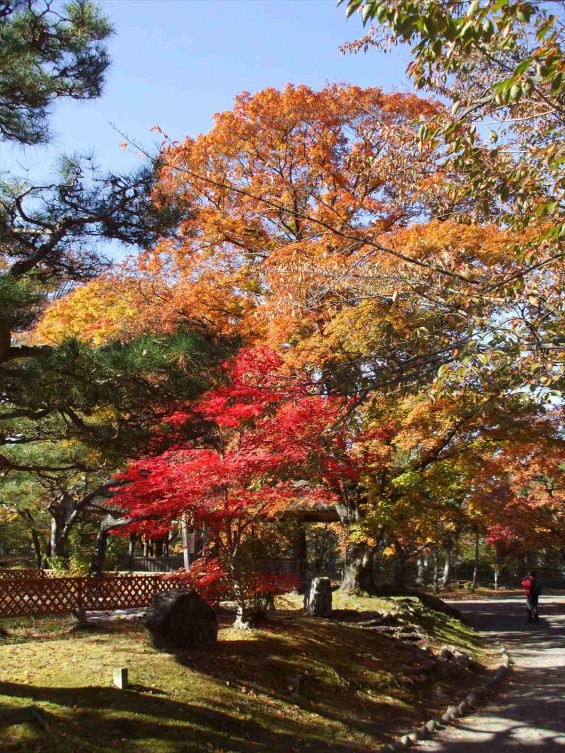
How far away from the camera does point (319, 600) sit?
498 inches

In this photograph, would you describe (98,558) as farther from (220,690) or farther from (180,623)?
(220,690)

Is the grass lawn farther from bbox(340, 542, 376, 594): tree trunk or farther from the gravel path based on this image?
bbox(340, 542, 376, 594): tree trunk

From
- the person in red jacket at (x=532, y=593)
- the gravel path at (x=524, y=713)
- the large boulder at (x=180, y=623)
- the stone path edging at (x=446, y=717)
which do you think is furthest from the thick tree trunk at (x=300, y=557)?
the large boulder at (x=180, y=623)

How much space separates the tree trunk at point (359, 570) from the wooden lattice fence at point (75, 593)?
17.3ft

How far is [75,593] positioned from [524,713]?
8950 millimetres

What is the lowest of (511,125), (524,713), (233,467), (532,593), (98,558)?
(524,713)

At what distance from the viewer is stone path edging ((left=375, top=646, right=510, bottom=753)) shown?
22.8 ft

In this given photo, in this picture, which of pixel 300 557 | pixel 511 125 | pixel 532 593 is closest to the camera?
pixel 511 125

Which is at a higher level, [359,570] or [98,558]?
[98,558]

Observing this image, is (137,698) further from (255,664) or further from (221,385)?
(221,385)

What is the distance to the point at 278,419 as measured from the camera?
353 inches

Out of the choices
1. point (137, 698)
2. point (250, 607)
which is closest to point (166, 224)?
point (137, 698)

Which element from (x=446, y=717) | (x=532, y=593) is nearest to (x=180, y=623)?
(x=446, y=717)

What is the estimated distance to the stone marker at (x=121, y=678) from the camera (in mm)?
6629
